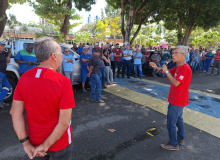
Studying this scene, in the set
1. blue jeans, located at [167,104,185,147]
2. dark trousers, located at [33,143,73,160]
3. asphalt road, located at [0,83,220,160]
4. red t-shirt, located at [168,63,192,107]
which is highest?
red t-shirt, located at [168,63,192,107]

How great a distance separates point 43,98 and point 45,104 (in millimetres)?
55

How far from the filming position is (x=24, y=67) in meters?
5.07

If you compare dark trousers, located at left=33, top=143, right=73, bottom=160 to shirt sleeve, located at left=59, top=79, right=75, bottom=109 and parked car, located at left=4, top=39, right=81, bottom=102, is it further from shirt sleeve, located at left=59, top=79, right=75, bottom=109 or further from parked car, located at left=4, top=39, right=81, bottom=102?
parked car, located at left=4, top=39, right=81, bottom=102

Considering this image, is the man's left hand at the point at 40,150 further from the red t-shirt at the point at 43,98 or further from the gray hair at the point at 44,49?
the gray hair at the point at 44,49

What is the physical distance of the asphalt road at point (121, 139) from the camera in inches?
104

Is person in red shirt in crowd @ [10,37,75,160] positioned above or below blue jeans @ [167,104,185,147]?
above

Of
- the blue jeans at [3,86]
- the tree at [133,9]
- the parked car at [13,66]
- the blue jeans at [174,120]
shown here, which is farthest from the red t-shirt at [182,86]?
the tree at [133,9]

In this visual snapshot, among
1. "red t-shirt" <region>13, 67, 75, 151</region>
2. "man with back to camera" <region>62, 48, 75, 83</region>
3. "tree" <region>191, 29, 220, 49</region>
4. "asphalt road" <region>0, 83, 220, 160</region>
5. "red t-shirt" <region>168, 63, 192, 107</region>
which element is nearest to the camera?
"red t-shirt" <region>13, 67, 75, 151</region>

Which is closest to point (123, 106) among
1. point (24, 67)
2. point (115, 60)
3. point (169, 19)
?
point (24, 67)

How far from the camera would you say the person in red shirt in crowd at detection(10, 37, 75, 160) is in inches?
48.2

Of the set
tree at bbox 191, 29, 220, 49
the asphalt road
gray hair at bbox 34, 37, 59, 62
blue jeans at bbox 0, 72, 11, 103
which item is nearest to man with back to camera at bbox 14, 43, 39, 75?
blue jeans at bbox 0, 72, 11, 103

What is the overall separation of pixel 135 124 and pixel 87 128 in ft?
3.79

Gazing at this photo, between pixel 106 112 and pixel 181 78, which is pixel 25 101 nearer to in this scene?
pixel 181 78

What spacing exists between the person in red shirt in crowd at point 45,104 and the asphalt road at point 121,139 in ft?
4.64
